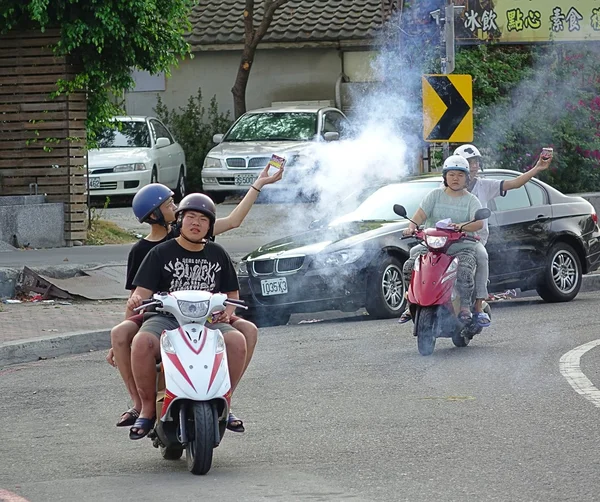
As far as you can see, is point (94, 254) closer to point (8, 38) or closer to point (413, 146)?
point (8, 38)

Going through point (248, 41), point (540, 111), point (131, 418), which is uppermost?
point (248, 41)

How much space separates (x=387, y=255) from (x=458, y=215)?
7.56 ft

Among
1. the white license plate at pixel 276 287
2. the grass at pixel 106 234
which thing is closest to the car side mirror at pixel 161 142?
the grass at pixel 106 234

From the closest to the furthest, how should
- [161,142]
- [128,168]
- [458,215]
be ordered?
1. [458,215]
2. [128,168]
3. [161,142]

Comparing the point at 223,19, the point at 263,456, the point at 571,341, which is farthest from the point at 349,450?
the point at 223,19

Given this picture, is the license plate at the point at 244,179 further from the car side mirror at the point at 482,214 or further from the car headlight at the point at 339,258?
the car side mirror at the point at 482,214

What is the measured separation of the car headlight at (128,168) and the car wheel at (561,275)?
10542 mm

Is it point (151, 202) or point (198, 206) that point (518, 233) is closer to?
point (151, 202)

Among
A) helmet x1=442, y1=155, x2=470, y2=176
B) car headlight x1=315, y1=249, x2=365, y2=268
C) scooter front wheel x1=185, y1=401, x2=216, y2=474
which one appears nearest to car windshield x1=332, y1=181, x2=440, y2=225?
car headlight x1=315, y1=249, x2=365, y2=268

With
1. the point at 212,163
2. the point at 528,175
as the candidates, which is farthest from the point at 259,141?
the point at 528,175

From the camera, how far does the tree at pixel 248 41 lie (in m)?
27.1

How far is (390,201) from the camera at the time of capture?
14.8 meters

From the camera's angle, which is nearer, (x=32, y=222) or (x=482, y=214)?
(x=482, y=214)

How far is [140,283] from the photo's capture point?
733cm
